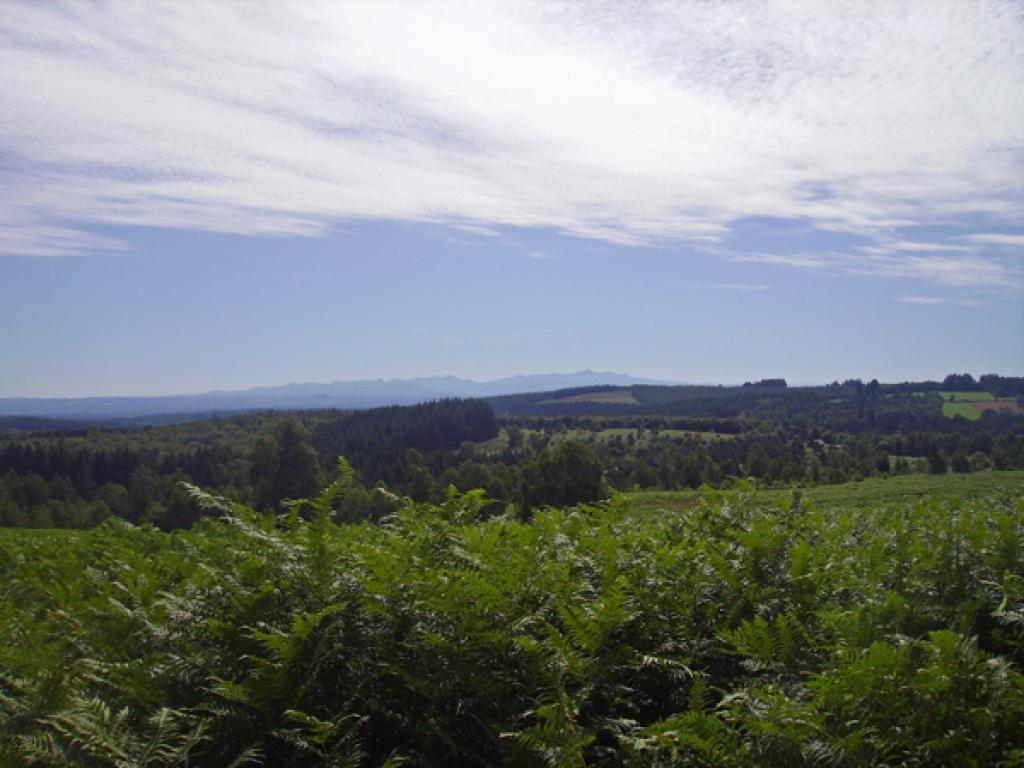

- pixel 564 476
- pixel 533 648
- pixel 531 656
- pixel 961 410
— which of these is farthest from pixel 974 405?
pixel 533 648

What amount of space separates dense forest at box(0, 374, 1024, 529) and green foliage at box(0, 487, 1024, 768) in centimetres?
144

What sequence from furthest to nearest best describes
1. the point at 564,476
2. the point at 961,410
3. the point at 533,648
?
the point at 961,410 < the point at 564,476 < the point at 533,648

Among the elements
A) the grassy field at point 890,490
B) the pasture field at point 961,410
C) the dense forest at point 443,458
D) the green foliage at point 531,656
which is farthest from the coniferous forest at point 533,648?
the pasture field at point 961,410

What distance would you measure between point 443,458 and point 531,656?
405 ft

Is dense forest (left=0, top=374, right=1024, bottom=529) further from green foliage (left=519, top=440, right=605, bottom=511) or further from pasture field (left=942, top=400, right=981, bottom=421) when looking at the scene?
pasture field (left=942, top=400, right=981, bottom=421)

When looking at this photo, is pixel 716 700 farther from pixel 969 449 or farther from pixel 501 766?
pixel 969 449

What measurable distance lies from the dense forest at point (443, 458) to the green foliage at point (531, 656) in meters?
Answer: 1.44

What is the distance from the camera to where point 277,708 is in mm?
3957

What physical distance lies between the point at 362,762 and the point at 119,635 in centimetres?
226

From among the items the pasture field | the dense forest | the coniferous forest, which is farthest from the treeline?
the pasture field

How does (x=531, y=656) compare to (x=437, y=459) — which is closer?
(x=531, y=656)

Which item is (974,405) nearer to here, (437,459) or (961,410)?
(961,410)

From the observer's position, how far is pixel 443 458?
126250 mm

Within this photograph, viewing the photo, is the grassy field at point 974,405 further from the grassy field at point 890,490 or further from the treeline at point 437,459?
the grassy field at point 890,490
